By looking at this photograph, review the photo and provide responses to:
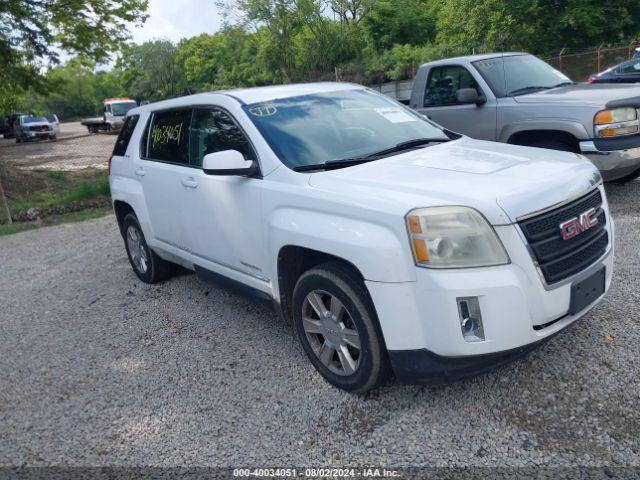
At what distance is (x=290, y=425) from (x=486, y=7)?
30700 millimetres

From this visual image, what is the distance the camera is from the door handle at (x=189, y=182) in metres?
4.37

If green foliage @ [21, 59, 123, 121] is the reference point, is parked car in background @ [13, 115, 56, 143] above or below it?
below

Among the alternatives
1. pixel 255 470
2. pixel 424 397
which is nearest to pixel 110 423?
pixel 255 470

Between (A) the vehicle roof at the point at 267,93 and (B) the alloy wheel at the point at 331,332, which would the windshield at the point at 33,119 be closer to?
(A) the vehicle roof at the point at 267,93

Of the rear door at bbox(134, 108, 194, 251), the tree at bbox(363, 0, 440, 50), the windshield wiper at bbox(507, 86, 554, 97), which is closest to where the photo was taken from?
the rear door at bbox(134, 108, 194, 251)

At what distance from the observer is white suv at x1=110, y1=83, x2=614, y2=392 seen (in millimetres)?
2773

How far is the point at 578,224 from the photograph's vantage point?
121 inches

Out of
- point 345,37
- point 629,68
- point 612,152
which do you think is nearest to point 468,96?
point 612,152

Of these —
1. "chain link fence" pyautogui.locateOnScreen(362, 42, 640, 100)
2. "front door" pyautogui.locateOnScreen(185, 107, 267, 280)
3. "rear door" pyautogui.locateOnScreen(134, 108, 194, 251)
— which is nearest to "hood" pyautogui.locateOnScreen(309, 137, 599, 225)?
"front door" pyautogui.locateOnScreen(185, 107, 267, 280)

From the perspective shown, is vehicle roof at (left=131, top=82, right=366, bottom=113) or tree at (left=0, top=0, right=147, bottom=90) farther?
tree at (left=0, top=0, right=147, bottom=90)

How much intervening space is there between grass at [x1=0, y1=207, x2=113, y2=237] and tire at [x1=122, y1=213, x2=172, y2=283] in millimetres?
4817

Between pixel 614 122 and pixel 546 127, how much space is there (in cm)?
67

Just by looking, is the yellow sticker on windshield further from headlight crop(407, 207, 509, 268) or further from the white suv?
headlight crop(407, 207, 509, 268)

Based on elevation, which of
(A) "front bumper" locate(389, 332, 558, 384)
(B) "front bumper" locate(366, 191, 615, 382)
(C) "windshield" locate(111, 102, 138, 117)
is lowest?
(A) "front bumper" locate(389, 332, 558, 384)
